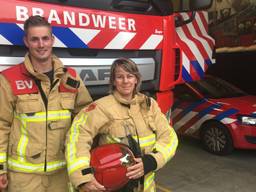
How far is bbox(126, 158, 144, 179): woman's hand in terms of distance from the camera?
2.15m

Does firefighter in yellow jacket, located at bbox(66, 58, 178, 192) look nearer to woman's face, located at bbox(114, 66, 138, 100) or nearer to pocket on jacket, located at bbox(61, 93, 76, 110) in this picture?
woman's face, located at bbox(114, 66, 138, 100)

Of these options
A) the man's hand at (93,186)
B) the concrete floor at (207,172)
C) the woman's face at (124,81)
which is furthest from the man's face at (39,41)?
the concrete floor at (207,172)

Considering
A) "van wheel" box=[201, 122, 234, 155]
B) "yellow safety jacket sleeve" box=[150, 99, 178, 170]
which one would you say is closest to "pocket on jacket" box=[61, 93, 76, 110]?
"yellow safety jacket sleeve" box=[150, 99, 178, 170]

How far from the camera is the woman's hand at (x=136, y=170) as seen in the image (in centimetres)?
215

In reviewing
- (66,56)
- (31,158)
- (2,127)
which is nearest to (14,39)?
(66,56)

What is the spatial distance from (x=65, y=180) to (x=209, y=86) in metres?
5.15

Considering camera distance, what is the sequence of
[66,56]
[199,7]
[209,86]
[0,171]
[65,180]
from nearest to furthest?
[0,171]
[65,180]
[66,56]
[199,7]
[209,86]

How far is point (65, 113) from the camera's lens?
2.43m

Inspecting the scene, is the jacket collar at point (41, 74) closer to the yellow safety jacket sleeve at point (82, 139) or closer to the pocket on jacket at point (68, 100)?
the pocket on jacket at point (68, 100)

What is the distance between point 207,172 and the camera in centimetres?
567

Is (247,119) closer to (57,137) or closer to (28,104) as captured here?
(57,137)

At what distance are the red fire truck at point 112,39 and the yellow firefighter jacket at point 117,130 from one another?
67cm

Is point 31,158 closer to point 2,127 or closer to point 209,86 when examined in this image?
point 2,127

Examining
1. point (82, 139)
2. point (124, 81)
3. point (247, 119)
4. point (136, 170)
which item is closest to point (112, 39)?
point (124, 81)
